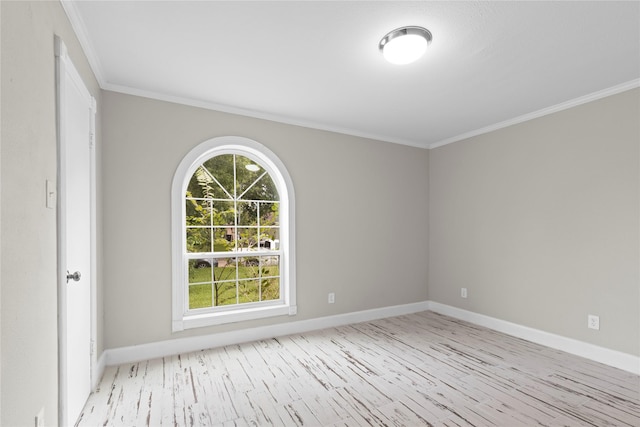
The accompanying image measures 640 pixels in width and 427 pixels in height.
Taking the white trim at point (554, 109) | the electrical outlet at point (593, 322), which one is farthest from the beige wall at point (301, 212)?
the electrical outlet at point (593, 322)

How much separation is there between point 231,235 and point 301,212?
0.83m

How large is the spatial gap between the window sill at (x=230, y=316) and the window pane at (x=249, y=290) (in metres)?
0.14

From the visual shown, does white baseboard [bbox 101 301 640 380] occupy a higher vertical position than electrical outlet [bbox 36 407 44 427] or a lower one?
lower

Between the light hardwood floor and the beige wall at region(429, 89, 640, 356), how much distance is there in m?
0.48

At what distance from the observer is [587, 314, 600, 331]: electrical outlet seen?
3.00 meters

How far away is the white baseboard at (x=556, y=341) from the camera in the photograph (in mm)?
2807

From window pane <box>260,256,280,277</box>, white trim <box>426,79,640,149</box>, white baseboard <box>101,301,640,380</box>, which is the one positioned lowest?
white baseboard <box>101,301,640,380</box>

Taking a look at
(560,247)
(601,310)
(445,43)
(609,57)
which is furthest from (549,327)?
(445,43)

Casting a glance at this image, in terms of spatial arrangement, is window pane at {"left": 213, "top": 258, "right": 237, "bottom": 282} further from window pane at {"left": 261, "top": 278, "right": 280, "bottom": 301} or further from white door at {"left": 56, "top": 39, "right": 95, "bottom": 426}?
white door at {"left": 56, "top": 39, "right": 95, "bottom": 426}

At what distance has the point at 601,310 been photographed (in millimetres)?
2980

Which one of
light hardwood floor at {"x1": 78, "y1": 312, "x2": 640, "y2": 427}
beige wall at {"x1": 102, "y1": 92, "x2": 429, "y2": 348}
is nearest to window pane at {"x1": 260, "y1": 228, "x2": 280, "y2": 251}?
beige wall at {"x1": 102, "y1": 92, "x2": 429, "y2": 348}

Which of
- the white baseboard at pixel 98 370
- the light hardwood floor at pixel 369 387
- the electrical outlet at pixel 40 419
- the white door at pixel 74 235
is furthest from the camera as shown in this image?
the white baseboard at pixel 98 370

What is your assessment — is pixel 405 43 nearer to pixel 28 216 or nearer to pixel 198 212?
pixel 28 216

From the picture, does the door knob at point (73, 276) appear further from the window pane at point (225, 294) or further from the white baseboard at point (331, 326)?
the window pane at point (225, 294)
